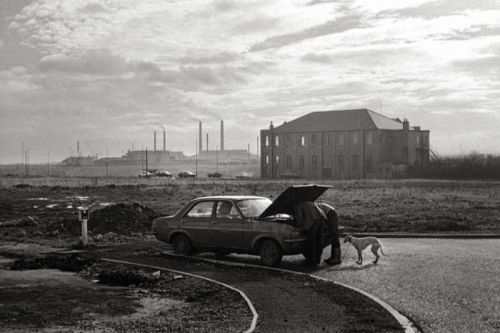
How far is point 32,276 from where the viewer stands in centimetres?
1318

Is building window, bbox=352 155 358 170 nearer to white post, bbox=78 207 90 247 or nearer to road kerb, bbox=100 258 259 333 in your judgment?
white post, bbox=78 207 90 247

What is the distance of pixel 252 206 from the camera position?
14.8 meters

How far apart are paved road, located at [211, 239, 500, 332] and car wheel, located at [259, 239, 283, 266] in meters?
0.38

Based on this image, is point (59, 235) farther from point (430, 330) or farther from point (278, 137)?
point (278, 137)

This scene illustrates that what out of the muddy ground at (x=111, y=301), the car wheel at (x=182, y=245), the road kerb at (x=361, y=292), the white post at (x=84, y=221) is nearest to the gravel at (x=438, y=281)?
the road kerb at (x=361, y=292)

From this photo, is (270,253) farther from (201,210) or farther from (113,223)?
(113,223)

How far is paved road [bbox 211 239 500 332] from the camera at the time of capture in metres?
8.76

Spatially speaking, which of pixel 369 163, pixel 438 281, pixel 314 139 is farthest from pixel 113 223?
pixel 314 139

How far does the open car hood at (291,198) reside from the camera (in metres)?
14.2

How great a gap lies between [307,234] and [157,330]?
19.4ft

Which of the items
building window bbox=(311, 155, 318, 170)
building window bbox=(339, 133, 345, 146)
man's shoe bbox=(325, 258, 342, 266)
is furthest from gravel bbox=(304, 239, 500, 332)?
building window bbox=(311, 155, 318, 170)

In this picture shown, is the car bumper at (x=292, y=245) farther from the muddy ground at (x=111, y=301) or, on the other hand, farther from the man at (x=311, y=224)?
the muddy ground at (x=111, y=301)

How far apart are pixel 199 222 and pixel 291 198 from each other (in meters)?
2.43

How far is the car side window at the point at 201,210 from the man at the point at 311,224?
2.30 metres
